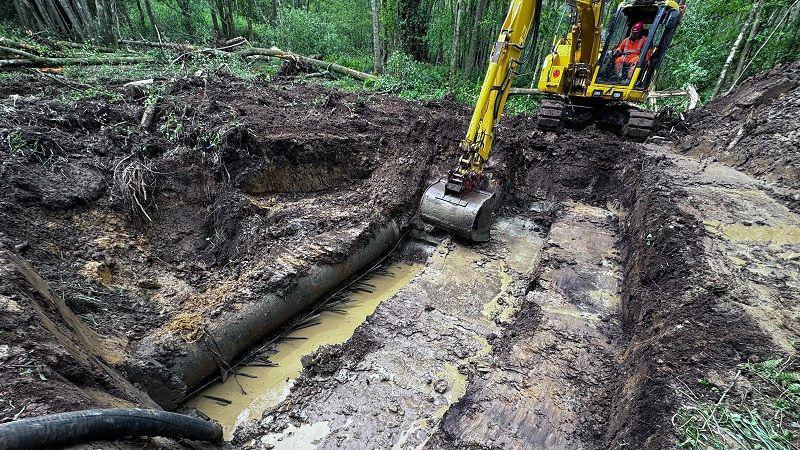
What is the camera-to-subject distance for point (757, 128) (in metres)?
6.55

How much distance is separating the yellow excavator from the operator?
2cm

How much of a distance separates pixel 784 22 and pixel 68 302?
54.2 ft

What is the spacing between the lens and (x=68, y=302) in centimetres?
332

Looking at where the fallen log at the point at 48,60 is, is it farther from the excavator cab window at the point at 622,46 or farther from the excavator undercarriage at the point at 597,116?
the excavator cab window at the point at 622,46

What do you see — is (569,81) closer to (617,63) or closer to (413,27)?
(617,63)

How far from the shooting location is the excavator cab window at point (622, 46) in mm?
7387

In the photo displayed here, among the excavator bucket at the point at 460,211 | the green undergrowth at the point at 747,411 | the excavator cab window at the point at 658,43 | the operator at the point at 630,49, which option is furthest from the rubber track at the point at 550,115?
the green undergrowth at the point at 747,411

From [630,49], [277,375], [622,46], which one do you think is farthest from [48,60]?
[630,49]

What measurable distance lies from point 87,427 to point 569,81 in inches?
321

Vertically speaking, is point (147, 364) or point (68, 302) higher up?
point (68, 302)

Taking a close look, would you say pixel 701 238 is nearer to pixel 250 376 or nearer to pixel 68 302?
pixel 250 376

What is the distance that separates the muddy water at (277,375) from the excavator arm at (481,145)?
136 cm

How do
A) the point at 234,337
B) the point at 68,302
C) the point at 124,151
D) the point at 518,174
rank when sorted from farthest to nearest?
the point at 518,174
the point at 124,151
the point at 234,337
the point at 68,302

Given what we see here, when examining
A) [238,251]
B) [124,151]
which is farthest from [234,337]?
[124,151]
